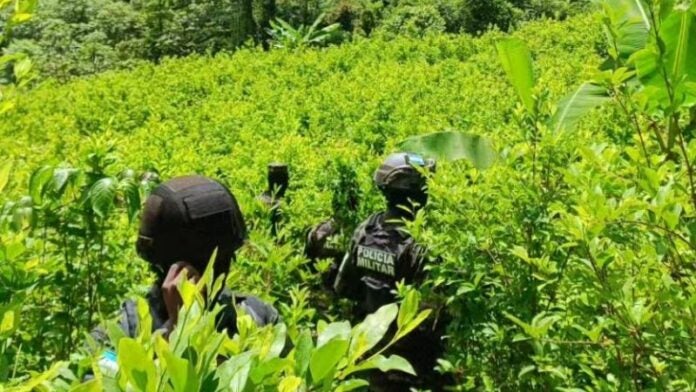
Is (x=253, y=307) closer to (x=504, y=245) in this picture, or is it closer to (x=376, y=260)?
(x=504, y=245)

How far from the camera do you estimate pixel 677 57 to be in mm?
1436

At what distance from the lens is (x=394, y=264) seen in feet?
11.0

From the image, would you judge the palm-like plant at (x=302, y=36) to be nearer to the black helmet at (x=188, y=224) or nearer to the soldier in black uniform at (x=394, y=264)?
the soldier in black uniform at (x=394, y=264)

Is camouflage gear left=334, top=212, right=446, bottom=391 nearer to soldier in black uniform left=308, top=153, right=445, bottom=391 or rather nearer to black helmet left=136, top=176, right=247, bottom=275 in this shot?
soldier in black uniform left=308, top=153, right=445, bottom=391

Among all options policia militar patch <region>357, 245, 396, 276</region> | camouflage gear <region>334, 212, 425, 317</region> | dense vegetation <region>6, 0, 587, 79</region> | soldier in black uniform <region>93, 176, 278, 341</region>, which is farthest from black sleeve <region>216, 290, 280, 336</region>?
dense vegetation <region>6, 0, 587, 79</region>

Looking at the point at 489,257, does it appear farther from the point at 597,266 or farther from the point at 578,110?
the point at 597,266

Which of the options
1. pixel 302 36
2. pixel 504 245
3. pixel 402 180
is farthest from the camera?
pixel 302 36

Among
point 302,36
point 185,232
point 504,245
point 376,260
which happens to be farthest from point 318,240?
point 302,36

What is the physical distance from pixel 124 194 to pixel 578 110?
4.53ft

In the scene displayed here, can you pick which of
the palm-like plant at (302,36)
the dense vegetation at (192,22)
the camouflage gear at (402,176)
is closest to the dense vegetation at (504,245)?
the camouflage gear at (402,176)

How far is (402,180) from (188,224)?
1.63 metres

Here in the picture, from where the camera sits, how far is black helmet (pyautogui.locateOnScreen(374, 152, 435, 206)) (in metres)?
3.22

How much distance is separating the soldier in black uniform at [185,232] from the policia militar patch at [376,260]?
159cm

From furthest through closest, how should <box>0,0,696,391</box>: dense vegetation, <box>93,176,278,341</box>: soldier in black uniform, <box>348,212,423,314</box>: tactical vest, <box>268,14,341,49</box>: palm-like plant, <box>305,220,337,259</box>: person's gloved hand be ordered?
1. <box>268,14,341,49</box>: palm-like plant
2. <box>305,220,337,259</box>: person's gloved hand
3. <box>348,212,423,314</box>: tactical vest
4. <box>93,176,278,341</box>: soldier in black uniform
5. <box>0,0,696,391</box>: dense vegetation
